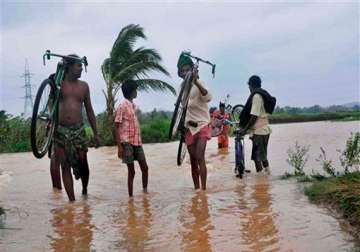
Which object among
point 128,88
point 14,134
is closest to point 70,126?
point 128,88

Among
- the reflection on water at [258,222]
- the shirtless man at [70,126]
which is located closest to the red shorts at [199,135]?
the reflection on water at [258,222]

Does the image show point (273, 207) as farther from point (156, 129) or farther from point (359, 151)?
point (156, 129)

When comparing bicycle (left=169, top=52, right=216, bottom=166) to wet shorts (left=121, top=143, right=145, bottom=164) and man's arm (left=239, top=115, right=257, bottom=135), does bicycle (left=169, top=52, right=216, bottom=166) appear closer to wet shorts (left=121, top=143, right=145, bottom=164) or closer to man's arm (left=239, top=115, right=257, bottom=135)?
wet shorts (left=121, top=143, right=145, bottom=164)

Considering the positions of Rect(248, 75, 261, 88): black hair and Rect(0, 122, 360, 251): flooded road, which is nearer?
Rect(0, 122, 360, 251): flooded road

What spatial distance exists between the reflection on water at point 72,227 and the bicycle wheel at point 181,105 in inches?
64.9

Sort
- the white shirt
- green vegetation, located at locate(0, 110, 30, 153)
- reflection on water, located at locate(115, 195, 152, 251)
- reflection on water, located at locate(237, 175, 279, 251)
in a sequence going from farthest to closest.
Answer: green vegetation, located at locate(0, 110, 30, 153)
the white shirt
reflection on water, located at locate(115, 195, 152, 251)
reflection on water, located at locate(237, 175, 279, 251)

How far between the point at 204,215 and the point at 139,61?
18.3 m

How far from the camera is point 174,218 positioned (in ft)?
19.9

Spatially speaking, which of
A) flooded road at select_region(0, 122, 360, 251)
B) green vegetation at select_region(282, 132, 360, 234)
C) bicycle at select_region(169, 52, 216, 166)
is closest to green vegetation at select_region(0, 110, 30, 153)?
flooded road at select_region(0, 122, 360, 251)

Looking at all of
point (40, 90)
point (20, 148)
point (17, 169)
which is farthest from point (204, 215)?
point (20, 148)

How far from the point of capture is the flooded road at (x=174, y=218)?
487 cm

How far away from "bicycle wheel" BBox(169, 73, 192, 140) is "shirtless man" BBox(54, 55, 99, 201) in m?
1.28

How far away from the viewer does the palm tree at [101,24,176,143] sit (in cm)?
2347

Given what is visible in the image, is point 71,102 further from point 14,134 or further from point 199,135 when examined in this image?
point 14,134
